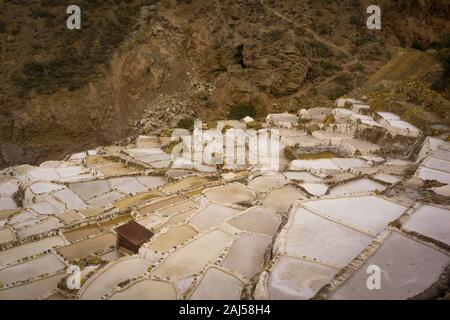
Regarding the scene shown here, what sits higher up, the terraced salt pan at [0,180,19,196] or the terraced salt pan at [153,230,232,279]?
the terraced salt pan at [153,230,232,279]

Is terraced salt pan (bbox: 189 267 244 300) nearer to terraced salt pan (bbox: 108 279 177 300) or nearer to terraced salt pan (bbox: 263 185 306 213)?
terraced salt pan (bbox: 108 279 177 300)

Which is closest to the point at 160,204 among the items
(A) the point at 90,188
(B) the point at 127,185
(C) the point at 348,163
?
(B) the point at 127,185

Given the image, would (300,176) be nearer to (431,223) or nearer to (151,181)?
(151,181)

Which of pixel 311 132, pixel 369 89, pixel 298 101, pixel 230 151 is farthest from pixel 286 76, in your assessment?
pixel 230 151

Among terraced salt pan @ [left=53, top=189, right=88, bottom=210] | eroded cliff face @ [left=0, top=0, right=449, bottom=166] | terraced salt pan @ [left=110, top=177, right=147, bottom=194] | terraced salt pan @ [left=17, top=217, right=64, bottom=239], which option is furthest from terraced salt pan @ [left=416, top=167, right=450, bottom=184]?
eroded cliff face @ [left=0, top=0, right=449, bottom=166]

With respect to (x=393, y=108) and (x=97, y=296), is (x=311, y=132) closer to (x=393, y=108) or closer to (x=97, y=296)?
(x=393, y=108)
